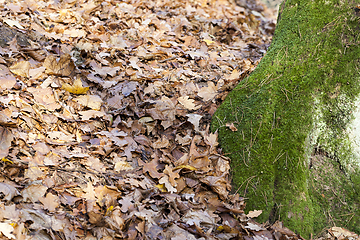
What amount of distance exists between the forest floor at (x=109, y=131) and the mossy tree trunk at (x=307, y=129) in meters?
0.21

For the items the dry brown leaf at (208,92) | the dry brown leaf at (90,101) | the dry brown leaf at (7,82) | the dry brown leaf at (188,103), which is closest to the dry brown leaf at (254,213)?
the dry brown leaf at (188,103)

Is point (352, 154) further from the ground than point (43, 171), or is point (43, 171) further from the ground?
point (352, 154)

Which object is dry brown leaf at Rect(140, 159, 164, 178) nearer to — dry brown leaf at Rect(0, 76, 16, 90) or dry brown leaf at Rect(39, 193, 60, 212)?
dry brown leaf at Rect(39, 193, 60, 212)

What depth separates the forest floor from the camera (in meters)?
2.30

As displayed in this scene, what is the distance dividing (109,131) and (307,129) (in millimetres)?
2185

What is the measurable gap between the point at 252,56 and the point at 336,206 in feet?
9.41

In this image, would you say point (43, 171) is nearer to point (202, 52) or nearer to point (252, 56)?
point (202, 52)

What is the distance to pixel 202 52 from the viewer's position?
4.64 m

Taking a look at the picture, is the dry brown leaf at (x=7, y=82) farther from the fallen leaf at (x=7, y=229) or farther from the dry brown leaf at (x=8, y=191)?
the fallen leaf at (x=7, y=229)

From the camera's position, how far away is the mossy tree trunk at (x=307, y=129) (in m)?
2.89

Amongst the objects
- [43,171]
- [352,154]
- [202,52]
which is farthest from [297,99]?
[43,171]

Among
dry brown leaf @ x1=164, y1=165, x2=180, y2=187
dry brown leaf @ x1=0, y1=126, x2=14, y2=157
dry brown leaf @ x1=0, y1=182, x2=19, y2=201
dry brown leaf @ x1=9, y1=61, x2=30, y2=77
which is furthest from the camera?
dry brown leaf @ x1=9, y1=61, x2=30, y2=77

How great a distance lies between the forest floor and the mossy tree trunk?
21cm

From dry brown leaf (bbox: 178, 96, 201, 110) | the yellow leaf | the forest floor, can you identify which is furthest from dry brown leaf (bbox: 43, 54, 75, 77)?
dry brown leaf (bbox: 178, 96, 201, 110)
